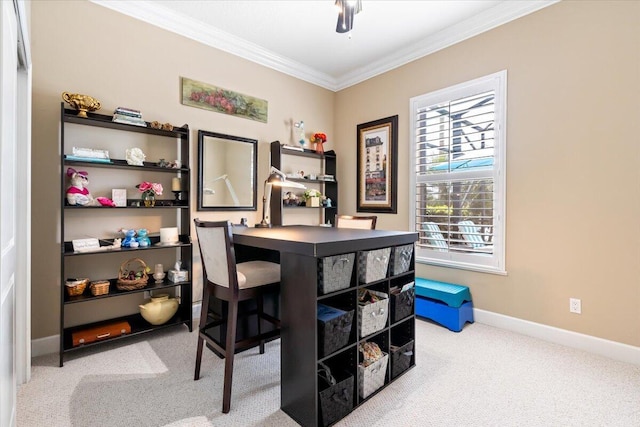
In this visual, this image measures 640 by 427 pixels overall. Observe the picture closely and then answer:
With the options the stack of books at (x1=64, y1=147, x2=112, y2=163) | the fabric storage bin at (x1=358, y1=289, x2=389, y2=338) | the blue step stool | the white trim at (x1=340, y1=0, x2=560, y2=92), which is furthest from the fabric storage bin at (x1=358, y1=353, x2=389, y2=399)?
the white trim at (x1=340, y1=0, x2=560, y2=92)

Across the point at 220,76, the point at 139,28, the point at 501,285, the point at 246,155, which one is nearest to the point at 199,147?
the point at 246,155

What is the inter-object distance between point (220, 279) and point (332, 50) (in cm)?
298

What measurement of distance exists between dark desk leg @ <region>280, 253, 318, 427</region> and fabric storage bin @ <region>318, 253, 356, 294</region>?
52mm

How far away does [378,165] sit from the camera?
3914 mm

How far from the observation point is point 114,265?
2.68 metres

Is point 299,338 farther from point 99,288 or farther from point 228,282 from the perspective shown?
point 99,288

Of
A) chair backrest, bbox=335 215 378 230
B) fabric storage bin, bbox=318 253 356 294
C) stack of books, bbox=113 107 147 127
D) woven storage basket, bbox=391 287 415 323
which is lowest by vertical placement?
woven storage basket, bbox=391 287 415 323

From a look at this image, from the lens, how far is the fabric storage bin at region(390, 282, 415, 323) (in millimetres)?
1975

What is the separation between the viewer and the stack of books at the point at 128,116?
248 cm

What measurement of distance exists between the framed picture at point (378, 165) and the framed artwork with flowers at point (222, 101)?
1338 mm

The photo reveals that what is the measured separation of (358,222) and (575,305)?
185cm

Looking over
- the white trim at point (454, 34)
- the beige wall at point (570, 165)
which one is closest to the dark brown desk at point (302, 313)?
the beige wall at point (570, 165)

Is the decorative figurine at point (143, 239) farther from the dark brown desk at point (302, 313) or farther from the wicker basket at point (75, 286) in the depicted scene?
the dark brown desk at point (302, 313)

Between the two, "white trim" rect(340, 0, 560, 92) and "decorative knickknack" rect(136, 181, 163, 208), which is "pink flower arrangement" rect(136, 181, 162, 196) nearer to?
"decorative knickknack" rect(136, 181, 163, 208)
